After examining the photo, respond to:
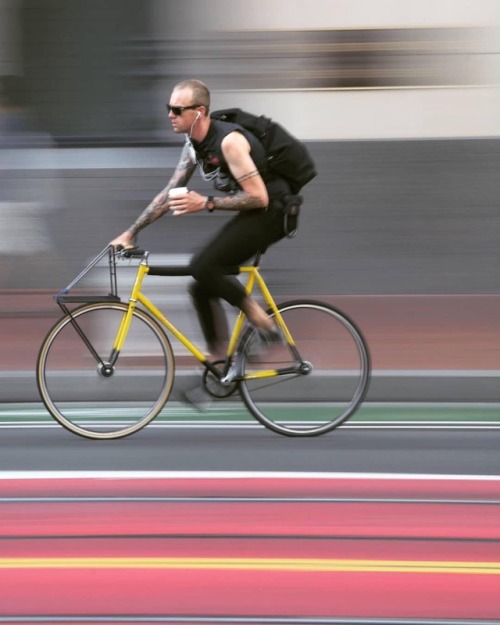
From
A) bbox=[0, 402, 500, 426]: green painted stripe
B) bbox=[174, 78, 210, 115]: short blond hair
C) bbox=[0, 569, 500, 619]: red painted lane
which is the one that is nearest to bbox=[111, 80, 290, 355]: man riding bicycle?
bbox=[174, 78, 210, 115]: short blond hair

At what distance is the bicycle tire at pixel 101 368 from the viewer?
6.11 m

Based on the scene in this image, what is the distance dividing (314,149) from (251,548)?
295 inches

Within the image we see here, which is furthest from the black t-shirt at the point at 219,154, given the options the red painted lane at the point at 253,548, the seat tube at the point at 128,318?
the red painted lane at the point at 253,548

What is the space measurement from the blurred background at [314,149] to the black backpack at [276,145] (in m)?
5.36

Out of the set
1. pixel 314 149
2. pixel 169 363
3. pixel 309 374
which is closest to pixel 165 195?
pixel 169 363

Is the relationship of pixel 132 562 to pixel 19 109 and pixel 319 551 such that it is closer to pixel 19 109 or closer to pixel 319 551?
pixel 319 551

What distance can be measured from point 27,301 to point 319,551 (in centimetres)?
728

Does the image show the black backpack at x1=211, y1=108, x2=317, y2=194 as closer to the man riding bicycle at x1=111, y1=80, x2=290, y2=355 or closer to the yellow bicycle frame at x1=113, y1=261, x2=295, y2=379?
the man riding bicycle at x1=111, y1=80, x2=290, y2=355

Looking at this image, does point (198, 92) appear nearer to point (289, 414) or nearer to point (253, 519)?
point (289, 414)

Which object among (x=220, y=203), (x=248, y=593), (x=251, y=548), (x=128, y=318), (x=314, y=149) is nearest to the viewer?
(x=248, y=593)

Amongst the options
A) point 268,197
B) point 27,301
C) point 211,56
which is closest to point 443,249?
point 211,56

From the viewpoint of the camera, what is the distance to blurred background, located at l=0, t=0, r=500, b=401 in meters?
11.4

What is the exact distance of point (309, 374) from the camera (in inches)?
248

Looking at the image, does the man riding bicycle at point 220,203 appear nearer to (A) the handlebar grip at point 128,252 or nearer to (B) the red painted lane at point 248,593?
(A) the handlebar grip at point 128,252
